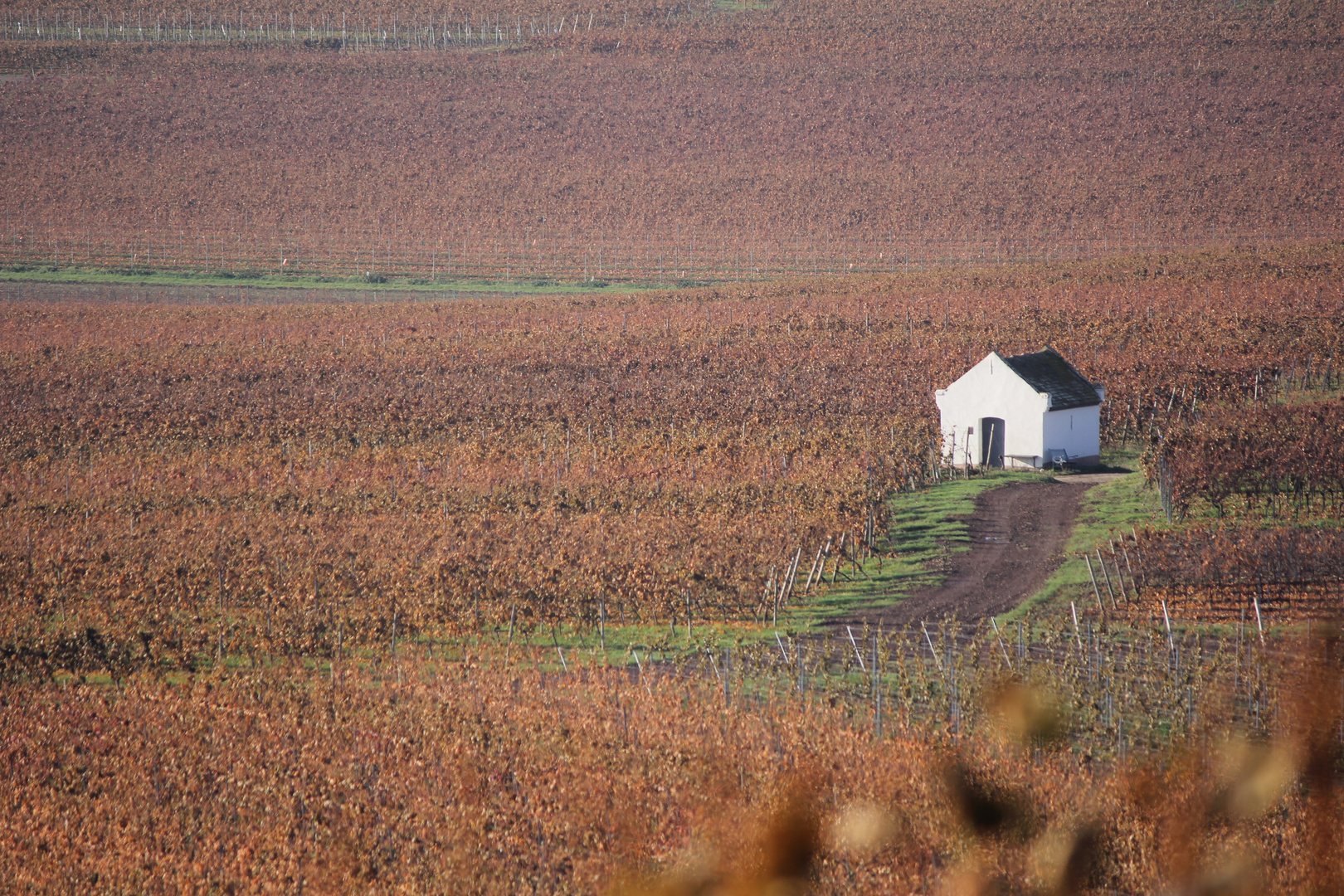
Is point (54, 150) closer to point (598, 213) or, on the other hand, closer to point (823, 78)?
point (598, 213)

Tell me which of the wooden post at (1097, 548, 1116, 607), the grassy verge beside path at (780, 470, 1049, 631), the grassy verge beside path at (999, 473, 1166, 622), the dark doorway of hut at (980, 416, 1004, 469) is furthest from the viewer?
the dark doorway of hut at (980, 416, 1004, 469)

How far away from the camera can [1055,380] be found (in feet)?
112

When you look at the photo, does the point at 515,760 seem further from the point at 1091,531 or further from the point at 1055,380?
the point at 1055,380

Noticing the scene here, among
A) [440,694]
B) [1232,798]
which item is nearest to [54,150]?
[440,694]

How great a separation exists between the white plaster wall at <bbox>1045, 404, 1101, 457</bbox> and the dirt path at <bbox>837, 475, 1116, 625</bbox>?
4.48 ft

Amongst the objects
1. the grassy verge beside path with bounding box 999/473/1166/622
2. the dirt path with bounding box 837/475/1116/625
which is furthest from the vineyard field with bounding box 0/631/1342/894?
the dirt path with bounding box 837/475/1116/625

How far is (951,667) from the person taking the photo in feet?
56.6

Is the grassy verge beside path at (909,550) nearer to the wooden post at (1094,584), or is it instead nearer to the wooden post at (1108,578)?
the wooden post at (1094,584)

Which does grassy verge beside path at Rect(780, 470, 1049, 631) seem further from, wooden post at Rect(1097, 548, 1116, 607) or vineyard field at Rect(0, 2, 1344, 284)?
vineyard field at Rect(0, 2, 1344, 284)

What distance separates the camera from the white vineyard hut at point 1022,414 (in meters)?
33.7

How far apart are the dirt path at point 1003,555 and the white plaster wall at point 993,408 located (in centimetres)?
180

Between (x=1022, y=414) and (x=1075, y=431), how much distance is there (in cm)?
193

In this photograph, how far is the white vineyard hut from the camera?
3372 centimetres

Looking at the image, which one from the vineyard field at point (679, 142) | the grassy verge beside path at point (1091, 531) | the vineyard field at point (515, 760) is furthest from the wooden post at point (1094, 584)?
the vineyard field at point (679, 142)
